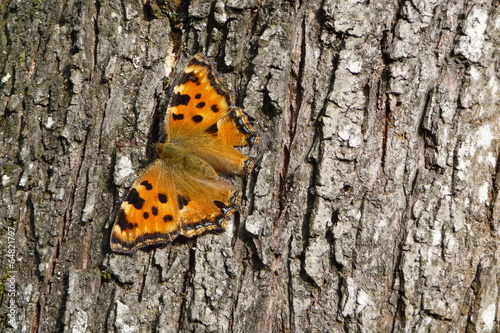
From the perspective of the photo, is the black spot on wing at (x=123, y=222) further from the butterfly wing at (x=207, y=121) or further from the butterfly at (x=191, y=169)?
the butterfly wing at (x=207, y=121)

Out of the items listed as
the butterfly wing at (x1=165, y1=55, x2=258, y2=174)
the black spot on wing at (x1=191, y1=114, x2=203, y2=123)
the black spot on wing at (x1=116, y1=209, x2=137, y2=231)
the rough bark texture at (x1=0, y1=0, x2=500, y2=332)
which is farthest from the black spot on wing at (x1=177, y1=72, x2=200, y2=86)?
the black spot on wing at (x1=116, y1=209, x2=137, y2=231)

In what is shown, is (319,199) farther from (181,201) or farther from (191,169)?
(191,169)

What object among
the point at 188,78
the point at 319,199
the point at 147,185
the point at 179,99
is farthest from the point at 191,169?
the point at 319,199

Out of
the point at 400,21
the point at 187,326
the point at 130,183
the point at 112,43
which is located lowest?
the point at 187,326

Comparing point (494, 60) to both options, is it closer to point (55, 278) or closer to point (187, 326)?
point (187, 326)

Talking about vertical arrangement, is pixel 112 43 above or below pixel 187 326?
above

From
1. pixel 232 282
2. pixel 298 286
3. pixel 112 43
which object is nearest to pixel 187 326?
pixel 232 282

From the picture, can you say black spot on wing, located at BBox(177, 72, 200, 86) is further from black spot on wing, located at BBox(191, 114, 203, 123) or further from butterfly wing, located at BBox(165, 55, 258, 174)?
black spot on wing, located at BBox(191, 114, 203, 123)
